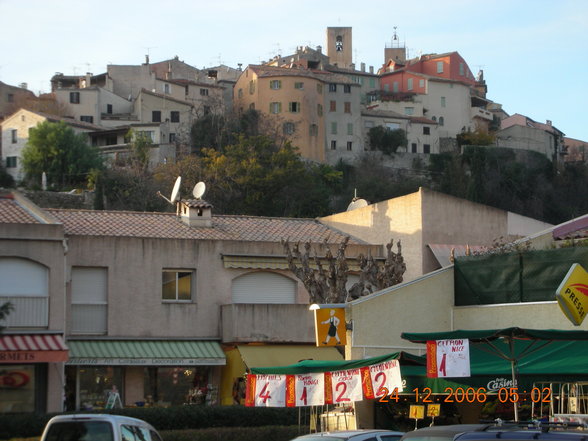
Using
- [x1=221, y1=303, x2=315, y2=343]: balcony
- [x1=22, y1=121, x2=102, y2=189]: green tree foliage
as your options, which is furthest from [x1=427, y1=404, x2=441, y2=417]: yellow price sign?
[x1=22, y1=121, x2=102, y2=189]: green tree foliage

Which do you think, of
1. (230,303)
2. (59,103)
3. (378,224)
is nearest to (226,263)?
(230,303)

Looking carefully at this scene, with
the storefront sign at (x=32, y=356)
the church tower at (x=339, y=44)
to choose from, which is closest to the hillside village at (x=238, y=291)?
the storefront sign at (x=32, y=356)

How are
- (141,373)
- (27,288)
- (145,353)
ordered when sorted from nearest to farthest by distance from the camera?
(27,288) → (145,353) → (141,373)

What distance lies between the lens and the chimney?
39.6 metres

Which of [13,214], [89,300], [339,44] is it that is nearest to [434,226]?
[89,300]

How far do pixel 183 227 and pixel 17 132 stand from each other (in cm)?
5917

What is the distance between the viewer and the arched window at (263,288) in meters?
37.8

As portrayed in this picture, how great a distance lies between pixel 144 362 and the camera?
34781mm

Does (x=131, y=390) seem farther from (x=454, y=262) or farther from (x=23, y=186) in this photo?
(x=23, y=186)

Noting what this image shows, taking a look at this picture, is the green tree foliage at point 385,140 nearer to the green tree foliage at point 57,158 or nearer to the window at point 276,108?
the window at point 276,108

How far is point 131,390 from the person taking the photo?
35281mm

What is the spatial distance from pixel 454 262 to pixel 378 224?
1266cm

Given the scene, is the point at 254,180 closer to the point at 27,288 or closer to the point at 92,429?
the point at 27,288

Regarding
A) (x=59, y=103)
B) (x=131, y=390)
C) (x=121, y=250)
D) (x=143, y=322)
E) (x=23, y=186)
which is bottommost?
(x=131, y=390)
